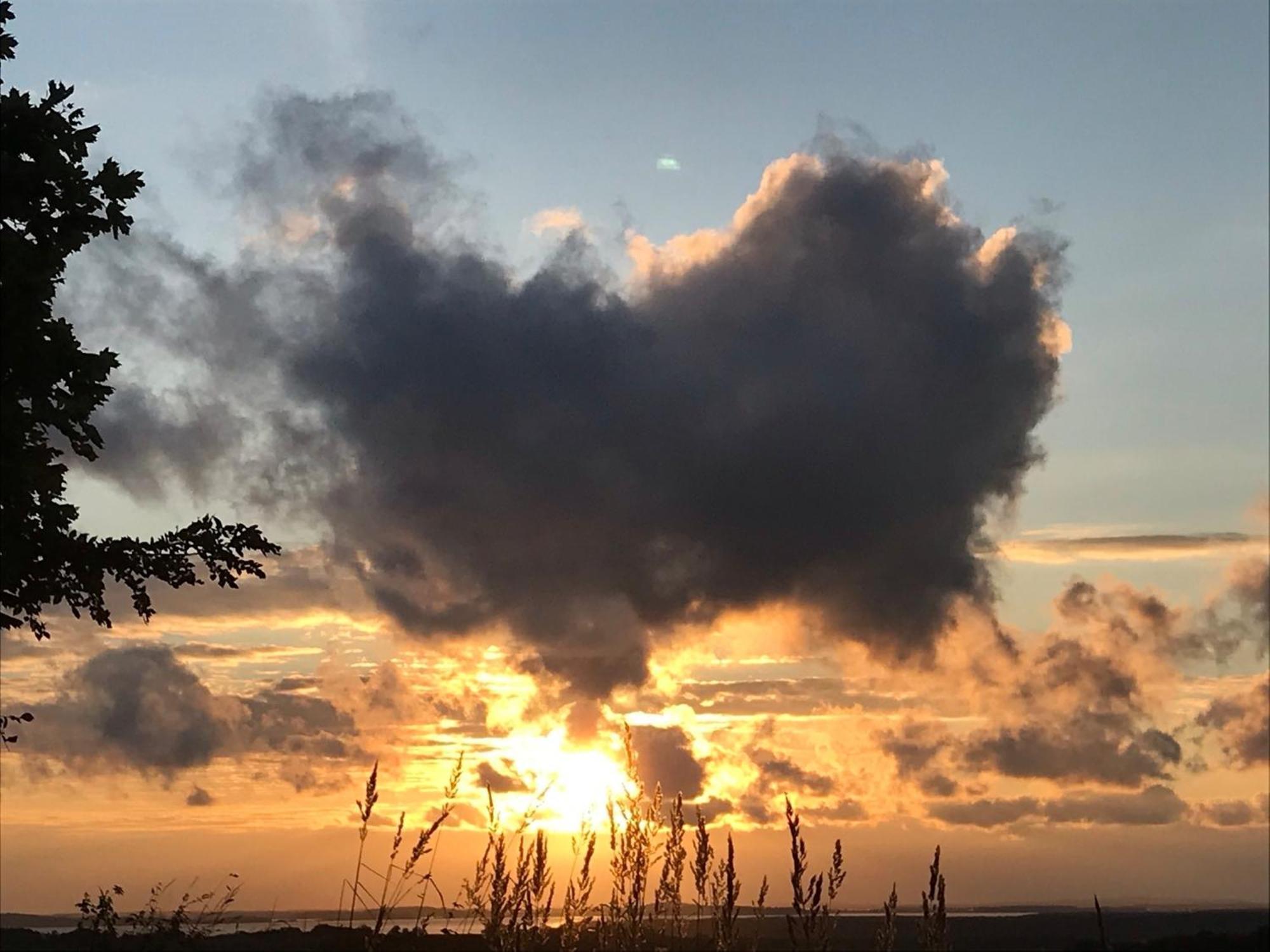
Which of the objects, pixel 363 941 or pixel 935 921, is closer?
pixel 935 921

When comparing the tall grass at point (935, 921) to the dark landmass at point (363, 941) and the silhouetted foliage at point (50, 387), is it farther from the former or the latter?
the silhouetted foliage at point (50, 387)

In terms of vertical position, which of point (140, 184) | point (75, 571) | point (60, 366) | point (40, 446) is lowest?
point (75, 571)

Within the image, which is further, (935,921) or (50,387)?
(50,387)

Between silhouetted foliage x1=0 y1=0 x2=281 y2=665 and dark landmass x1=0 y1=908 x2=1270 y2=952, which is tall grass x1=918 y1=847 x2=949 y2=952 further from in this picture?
silhouetted foliage x1=0 y1=0 x2=281 y2=665

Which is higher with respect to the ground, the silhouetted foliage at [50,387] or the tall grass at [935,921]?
the silhouetted foliage at [50,387]

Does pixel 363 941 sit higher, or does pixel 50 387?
pixel 50 387

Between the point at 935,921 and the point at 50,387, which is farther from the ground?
the point at 50,387

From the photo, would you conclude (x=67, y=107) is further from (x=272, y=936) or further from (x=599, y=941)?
(x=272, y=936)

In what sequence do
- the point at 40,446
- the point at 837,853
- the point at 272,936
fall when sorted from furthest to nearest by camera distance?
the point at 272,936 < the point at 40,446 < the point at 837,853

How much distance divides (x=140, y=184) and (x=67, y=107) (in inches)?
65.7

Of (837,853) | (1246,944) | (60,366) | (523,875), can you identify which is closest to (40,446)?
(60,366)

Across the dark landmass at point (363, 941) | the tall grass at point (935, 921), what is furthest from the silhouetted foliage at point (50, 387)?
the tall grass at point (935, 921)

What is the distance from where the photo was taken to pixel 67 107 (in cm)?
1928

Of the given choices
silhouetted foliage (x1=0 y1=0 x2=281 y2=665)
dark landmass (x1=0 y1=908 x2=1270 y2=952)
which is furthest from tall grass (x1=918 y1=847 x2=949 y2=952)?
silhouetted foliage (x1=0 y1=0 x2=281 y2=665)
